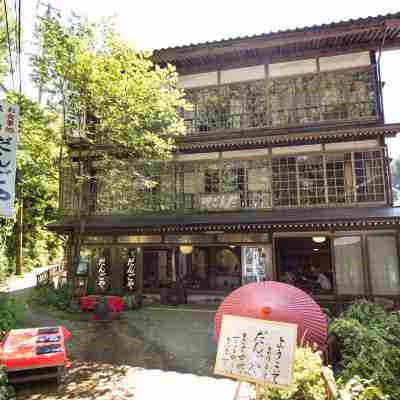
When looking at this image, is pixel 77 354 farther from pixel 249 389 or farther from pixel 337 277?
pixel 337 277

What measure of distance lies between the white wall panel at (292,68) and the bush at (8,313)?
14.6 metres

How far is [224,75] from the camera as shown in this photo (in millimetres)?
15836

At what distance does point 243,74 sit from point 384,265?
10959 millimetres

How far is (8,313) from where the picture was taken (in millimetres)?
9742

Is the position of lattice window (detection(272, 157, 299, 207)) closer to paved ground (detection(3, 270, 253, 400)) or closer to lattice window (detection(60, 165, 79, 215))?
paved ground (detection(3, 270, 253, 400))

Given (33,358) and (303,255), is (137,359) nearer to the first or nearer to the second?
(33,358)

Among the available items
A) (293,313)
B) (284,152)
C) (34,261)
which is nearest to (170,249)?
(284,152)

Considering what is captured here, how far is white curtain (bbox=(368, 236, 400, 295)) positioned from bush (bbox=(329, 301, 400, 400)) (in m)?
5.56

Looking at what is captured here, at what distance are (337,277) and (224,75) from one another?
11.1 m

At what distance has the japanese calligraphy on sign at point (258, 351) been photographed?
429 centimetres

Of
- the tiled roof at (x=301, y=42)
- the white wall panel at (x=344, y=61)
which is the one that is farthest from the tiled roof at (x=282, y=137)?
the tiled roof at (x=301, y=42)

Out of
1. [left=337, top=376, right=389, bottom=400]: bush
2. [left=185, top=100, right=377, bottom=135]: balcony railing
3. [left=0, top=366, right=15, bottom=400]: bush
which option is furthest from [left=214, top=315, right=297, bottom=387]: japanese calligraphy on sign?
[left=185, top=100, right=377, bottom=135]: balcony railing

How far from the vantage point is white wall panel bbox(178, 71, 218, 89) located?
1599 cm

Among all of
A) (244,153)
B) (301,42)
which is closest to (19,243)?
(244,153)
